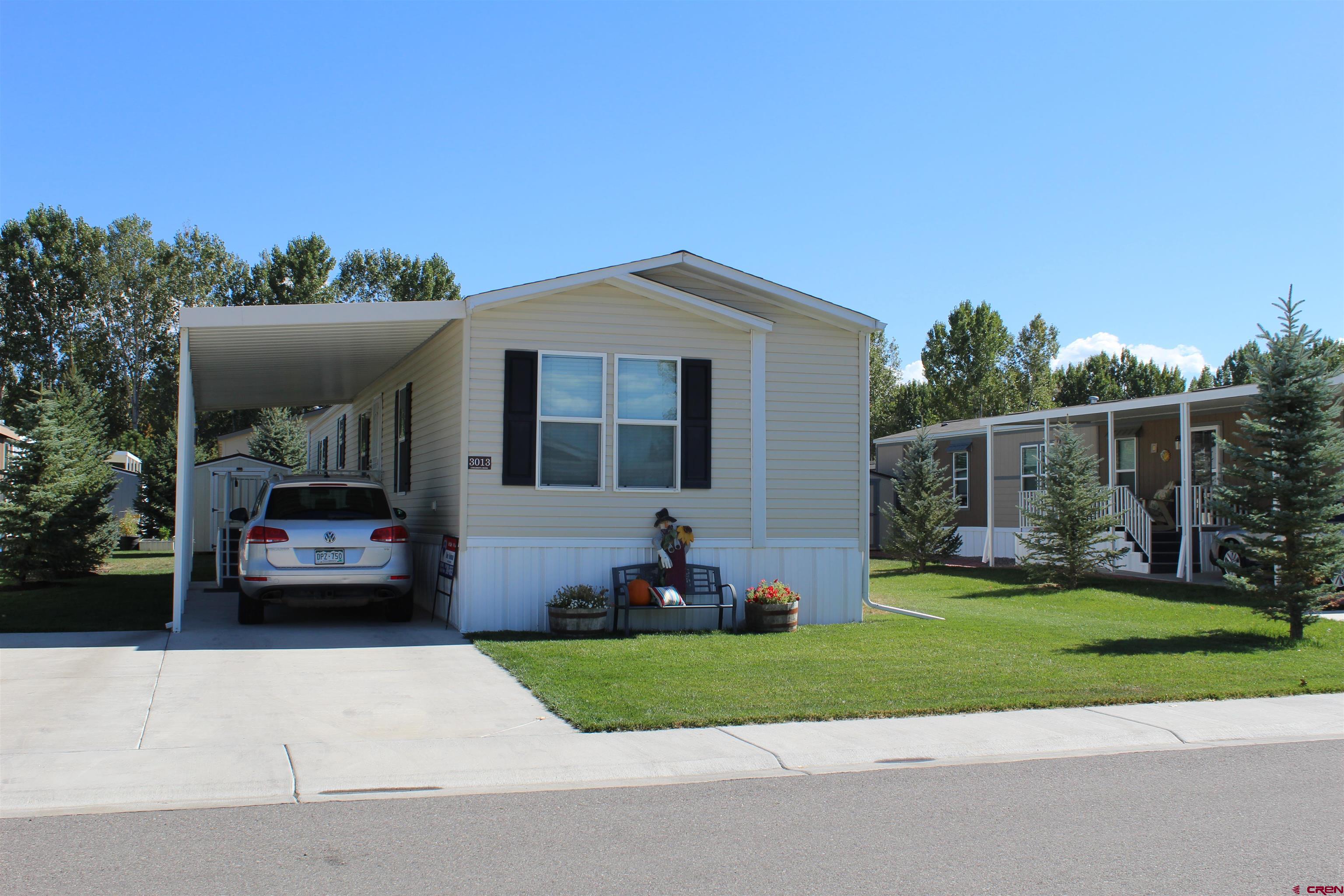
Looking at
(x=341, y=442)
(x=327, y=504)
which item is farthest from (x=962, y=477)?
(x=327, y=504)

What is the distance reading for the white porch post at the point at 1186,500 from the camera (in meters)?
17.5

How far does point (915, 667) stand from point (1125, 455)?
15.5 metres

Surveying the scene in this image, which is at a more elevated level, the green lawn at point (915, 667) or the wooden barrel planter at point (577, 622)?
the wooden barrel planter at point (577, 622)

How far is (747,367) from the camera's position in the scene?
40.9ft

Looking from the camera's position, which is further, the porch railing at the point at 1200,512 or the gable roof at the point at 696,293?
the porch railing at the point at 1200,512

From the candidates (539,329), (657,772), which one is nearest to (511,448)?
(539,329)

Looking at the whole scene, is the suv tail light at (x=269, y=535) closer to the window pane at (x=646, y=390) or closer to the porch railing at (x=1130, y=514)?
the window pane at (x=646, y=390)

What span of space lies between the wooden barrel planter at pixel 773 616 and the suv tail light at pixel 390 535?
3.88m

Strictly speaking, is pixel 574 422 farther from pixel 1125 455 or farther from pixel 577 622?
pixel 1125 455

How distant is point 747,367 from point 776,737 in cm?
625

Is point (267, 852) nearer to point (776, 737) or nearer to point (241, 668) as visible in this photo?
point (776, 737)

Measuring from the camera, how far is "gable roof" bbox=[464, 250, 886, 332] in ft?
37.7

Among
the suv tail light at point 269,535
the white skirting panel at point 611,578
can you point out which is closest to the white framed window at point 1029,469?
the white skirting panel at point 611,578

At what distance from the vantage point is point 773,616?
11.7 meters
